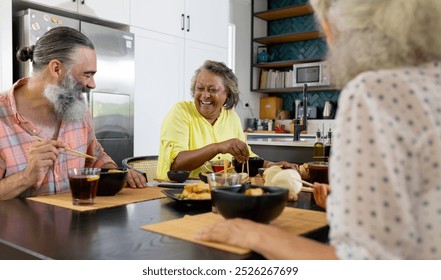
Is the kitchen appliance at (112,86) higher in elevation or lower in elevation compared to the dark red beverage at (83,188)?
higher

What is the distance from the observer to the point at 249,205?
933 mm

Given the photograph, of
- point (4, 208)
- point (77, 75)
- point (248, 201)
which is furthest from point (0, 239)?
point (77, 75)

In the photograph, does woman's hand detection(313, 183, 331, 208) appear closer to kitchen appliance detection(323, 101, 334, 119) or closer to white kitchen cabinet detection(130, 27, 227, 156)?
white kitchen cabinet detection(130, 27, 227, 156)

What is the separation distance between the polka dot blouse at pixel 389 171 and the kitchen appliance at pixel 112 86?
3014 millimetres

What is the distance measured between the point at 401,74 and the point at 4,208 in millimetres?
1107

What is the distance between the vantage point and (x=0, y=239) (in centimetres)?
90

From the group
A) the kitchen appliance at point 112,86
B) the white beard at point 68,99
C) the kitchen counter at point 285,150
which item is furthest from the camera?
the kitchen appliance at point 112,86

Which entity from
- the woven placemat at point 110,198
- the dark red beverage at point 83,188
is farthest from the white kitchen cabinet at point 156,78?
the dark red beverage at point 83,188

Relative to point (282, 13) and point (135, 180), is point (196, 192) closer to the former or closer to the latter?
point (135, 180)

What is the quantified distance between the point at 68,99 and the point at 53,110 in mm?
97

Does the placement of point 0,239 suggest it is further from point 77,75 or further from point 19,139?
point 77,75

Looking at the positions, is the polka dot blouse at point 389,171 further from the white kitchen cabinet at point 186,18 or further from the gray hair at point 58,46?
the white kitchen cabinet at point 186,18

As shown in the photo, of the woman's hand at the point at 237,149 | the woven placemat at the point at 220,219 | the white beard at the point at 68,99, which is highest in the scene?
the white beard at the point at 68,99

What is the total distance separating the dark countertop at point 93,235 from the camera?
812mm
